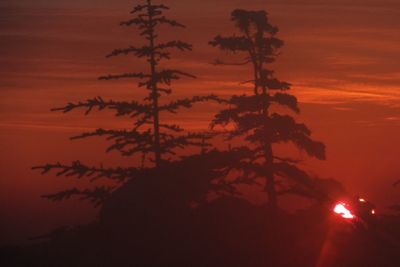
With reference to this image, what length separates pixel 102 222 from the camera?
44.2 meters

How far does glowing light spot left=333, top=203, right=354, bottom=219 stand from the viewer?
44.8 metres

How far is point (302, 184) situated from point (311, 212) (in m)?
1.39

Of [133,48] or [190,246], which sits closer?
[190,246]

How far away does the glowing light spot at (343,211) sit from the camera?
1763 inches

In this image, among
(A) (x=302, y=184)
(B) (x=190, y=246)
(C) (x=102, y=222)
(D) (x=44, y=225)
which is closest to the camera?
(B) (x=190, y=246)

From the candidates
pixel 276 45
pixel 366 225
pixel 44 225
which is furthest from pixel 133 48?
pixel 44 225

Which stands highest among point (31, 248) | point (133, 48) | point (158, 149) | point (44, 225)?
point (133, 48)

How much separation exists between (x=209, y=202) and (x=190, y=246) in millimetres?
3707

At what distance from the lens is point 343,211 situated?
148 feet

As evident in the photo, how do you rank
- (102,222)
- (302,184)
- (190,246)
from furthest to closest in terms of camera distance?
(302,184) → (102,222) → (190,246)

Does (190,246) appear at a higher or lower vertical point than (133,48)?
lower

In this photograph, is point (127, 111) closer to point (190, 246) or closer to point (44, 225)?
point (190, 246)

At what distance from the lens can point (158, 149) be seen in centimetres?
4634

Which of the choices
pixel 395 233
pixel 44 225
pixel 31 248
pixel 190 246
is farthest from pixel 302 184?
pixel 44 225
